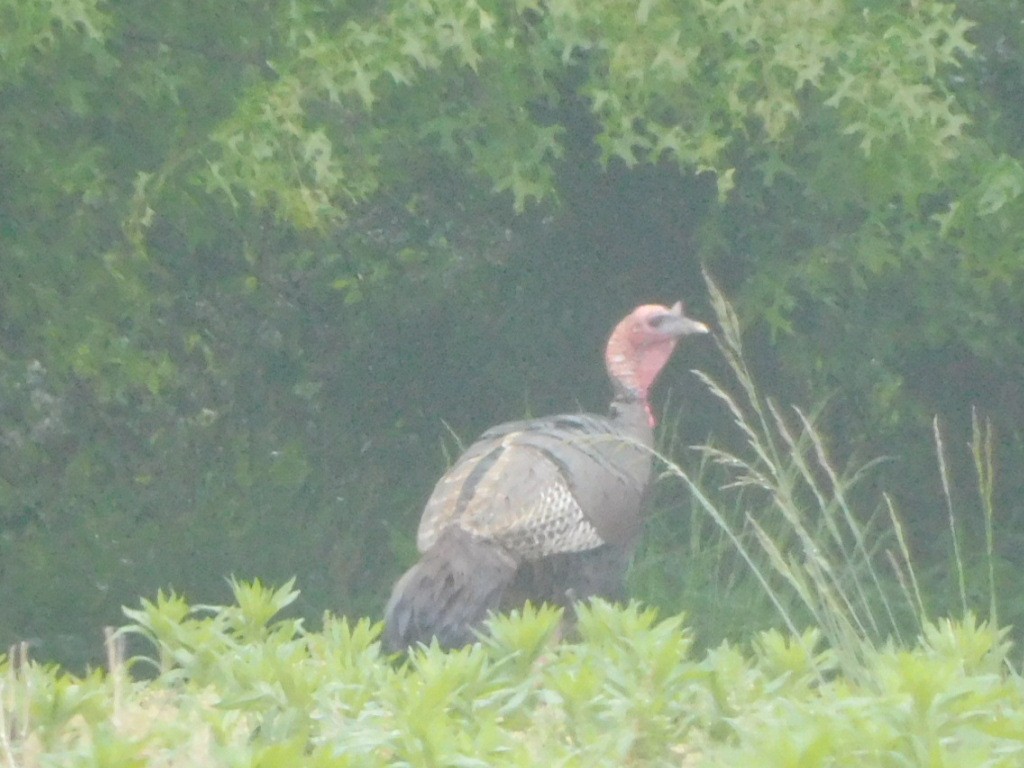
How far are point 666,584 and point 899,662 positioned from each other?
15.6ft

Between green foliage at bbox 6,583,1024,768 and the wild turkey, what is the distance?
88.2 inches

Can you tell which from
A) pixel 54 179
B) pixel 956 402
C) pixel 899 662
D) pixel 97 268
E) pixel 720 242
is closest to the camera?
pixel 899 662

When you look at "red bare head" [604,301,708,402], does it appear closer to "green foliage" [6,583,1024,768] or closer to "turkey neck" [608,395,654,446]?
"turkey neck" [608,395,654,446]

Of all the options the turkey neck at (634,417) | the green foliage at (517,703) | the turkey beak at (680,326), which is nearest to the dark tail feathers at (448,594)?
the turkey neck at (634,417)

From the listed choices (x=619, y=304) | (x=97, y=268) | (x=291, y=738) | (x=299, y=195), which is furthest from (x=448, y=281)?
(x=291, y=738)

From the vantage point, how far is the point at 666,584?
7703mm

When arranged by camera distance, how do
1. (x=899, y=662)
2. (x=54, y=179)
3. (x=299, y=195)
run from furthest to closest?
(x=54, y=179), (x=299, y=195), (x=899, y=662)

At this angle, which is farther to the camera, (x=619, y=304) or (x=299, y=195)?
(x=619, y=304)

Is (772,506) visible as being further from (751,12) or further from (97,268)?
(97,268)

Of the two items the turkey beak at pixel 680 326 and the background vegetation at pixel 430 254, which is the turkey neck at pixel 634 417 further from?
the background vegetation at pixel 430 254

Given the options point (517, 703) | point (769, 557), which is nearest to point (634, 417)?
point (769, 557)

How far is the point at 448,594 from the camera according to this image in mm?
5895

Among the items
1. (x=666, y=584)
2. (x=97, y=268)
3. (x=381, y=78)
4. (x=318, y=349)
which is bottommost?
(x=666, y=584)

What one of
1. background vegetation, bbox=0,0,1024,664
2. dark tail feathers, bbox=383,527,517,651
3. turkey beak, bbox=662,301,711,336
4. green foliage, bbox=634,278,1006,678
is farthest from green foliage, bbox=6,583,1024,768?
turkey beak, bbox=662,301,711,336
